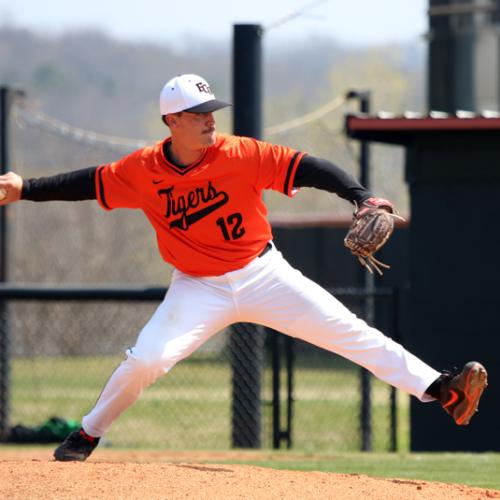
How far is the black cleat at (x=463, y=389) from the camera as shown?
6898mm

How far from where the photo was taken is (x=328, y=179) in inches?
277

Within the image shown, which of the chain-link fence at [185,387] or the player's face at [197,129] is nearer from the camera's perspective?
the player's face at [197,129]

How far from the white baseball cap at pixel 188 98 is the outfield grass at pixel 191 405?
4.28 m

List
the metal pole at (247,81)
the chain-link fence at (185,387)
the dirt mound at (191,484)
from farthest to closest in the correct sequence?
the chain-link fence at (185,387)
the metal pole at (247,81)
the dirt mound at (191,484)

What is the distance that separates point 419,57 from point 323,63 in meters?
14.2

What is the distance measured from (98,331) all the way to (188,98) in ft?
22.7

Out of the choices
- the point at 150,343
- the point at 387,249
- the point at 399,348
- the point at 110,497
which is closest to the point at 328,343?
the point at 399,348

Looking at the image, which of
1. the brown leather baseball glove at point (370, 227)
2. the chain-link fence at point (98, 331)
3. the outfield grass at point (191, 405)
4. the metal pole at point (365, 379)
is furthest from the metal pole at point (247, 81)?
the brown leather baseball glove at point (370, 227)

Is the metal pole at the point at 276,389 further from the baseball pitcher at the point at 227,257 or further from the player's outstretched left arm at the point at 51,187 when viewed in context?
the player's outstretched left arm at the point at 51,187

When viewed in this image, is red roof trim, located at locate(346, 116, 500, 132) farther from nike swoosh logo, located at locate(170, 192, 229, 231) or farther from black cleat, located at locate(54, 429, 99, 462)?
black cleat, located at locate(54, 429, 99, 462)

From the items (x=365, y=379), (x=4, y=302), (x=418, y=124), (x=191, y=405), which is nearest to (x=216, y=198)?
(x=418, y=124)

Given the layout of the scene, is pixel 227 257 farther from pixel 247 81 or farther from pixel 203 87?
pixel 247 81

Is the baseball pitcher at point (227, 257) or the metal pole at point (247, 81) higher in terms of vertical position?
the metal pole at point (247, 81)

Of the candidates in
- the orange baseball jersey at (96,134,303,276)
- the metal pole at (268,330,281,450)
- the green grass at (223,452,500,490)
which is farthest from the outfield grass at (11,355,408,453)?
the orange baseball jersey at (96,134,303,276)
